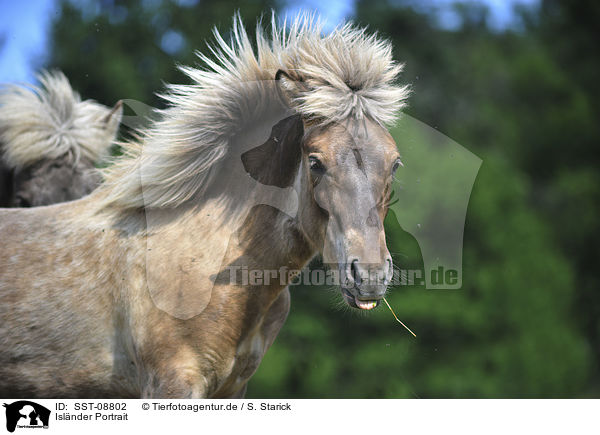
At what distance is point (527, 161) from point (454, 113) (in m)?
4.81

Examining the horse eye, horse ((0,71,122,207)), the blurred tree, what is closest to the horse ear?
the horse eye

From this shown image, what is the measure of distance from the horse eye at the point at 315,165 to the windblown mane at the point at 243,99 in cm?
26

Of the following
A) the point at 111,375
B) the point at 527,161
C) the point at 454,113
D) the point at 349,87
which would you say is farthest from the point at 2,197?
the point at 527,161

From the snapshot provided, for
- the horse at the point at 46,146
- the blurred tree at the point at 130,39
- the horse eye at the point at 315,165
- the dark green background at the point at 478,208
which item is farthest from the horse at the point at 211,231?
the blurred tree at the point at 130,39

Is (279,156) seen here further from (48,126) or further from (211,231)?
(48,126)

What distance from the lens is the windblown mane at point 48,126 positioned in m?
5.91

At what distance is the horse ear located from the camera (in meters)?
3.88

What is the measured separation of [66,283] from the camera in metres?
3.99

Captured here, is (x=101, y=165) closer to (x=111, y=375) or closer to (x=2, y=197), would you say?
(x=2, y=197)

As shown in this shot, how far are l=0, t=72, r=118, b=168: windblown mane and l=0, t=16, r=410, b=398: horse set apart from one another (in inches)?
72.0

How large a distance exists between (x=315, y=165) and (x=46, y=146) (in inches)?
132
